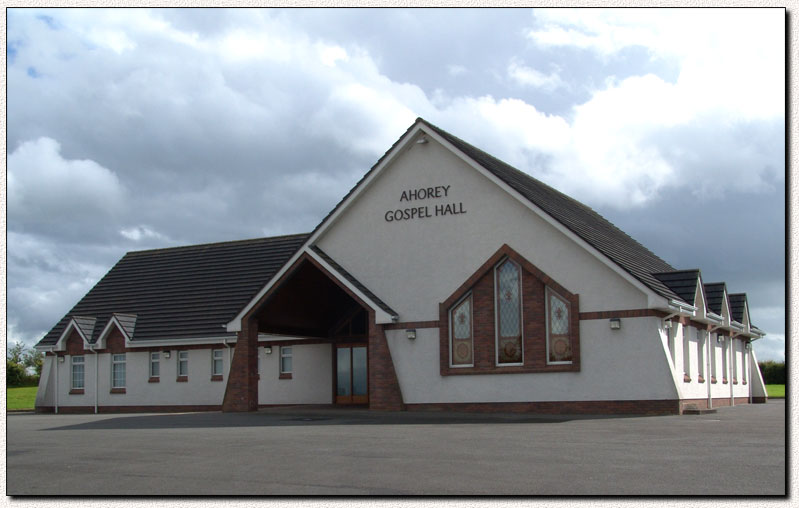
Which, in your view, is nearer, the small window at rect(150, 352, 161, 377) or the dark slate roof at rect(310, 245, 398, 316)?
the dark slate roof at rect(310, 245, 398, 316)

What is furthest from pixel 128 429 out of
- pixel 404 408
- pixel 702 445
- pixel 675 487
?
pixel 675 487

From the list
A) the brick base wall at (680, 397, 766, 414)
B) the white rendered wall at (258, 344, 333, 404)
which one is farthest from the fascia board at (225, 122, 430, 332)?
the brick base wall at (680, 397, 766, 414)

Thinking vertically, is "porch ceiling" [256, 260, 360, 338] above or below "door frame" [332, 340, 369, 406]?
above

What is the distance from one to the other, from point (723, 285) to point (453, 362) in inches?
405

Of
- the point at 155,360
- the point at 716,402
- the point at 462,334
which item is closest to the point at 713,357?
the point at 716,402

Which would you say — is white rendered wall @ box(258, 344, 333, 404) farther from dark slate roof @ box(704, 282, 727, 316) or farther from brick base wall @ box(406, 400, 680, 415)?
dark slate roof @ box(704, 282, 727, 316)

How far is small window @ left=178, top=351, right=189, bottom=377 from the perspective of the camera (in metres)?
34.7

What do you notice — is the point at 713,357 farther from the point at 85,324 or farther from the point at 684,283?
the point at 85,324

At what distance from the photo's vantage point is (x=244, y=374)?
28.2 m

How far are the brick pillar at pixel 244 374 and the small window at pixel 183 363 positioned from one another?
677cm

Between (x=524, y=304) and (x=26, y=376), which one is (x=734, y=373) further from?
(x=26, y=376)

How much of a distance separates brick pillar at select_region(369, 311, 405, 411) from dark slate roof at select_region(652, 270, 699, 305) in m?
8.45

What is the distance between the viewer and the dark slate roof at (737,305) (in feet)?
113

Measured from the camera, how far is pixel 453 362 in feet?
85.6
